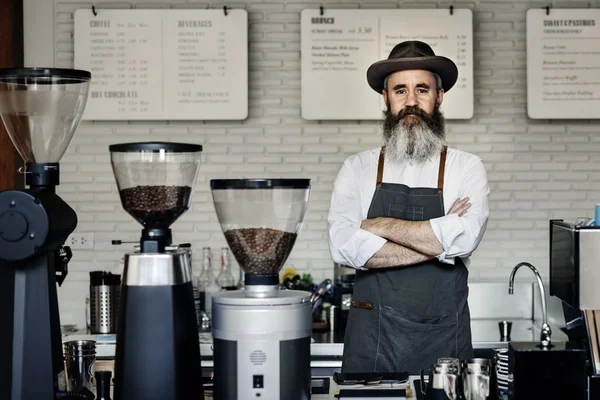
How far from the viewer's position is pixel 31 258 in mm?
2217

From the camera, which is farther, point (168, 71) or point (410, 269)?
point (168, 71)

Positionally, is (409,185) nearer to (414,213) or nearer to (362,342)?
(414,213)

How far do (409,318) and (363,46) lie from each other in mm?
2375

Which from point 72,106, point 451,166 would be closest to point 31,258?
point 72,106

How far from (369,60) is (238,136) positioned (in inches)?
35.9

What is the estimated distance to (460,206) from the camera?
3395mm

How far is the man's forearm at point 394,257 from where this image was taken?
3338 millimetres

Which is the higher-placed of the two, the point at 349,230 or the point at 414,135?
the point at 414,135

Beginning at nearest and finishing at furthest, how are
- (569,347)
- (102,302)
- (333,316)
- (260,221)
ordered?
(260,221), (569,347), (102,302), (333,316)

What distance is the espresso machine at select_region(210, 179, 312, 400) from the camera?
7.25 ft

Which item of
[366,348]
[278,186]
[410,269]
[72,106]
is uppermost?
[72,106]

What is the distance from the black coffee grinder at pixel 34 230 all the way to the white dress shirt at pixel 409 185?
50.5 inches

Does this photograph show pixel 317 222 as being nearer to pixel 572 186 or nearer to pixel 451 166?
→ pixel 572 186

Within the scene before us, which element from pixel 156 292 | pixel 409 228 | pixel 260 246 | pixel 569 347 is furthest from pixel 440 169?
pixel 156 292
